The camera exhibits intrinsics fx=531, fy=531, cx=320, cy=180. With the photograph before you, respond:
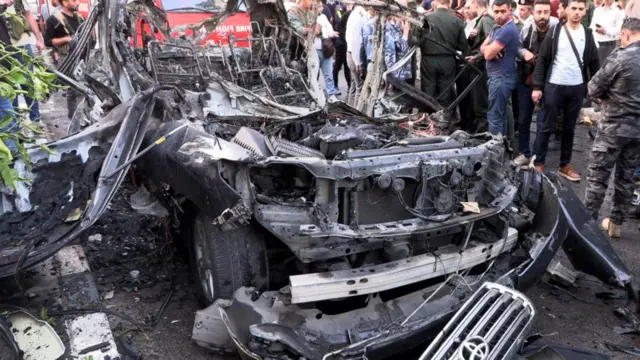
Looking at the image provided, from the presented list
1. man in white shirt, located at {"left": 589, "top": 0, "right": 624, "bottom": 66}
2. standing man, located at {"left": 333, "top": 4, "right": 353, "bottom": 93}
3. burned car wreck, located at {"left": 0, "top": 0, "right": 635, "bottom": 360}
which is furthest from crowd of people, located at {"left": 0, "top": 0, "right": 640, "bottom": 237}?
standing man, located at {"left": 333, "top": 4, "right": 353, "bottom": 93}

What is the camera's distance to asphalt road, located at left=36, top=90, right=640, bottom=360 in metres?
3.43

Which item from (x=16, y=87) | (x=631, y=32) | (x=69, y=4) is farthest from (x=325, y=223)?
(x=69, y=4)

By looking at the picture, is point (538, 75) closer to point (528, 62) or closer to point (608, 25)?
point (528, 62)

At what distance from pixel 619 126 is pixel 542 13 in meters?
2.30

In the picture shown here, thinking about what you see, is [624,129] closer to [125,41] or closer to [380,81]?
[380,81]

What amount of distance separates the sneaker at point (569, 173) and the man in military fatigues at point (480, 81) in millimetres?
1037

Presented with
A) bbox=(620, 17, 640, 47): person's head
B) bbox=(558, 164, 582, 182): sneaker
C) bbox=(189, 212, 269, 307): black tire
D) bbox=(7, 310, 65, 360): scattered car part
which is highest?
bbox=(620, 17, 640, 47): person's head

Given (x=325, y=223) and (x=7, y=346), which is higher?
(x=325, y=223)

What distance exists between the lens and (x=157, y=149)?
11.2ft

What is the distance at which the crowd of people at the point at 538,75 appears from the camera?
4.69 metres

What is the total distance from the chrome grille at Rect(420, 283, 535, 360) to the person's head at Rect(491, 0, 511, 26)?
4.17 meters

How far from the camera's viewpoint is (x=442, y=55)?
663 cm

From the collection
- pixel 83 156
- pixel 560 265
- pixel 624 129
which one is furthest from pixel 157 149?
pixel 624 129

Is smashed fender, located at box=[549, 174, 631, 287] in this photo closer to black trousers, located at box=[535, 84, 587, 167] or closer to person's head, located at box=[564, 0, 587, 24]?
black trousers, located at box=[535, 84, 587, 167]
